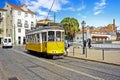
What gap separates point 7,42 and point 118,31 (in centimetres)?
9219

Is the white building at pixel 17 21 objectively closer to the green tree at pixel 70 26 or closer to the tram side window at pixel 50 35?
the green tree at pixel 70 26

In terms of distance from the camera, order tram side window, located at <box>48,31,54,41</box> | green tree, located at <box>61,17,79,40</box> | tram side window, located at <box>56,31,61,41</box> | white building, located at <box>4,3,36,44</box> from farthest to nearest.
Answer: green tree, located at <box>61,17,79,40</box> → white building, located at <box>4,3,36,44</box> → tram side window, located at <box>56,31,61,41</box> → tram side window, located at <box>48,31,54,41</box>

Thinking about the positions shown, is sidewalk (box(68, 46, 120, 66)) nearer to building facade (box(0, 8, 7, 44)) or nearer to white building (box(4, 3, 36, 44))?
white building (box(4, 3, 36, 44))

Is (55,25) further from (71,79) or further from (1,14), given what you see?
(1,14)

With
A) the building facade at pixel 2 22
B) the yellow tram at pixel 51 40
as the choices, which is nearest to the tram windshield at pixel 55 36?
the yellow tram at pixel 51 40

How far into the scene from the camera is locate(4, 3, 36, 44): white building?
74312 mm

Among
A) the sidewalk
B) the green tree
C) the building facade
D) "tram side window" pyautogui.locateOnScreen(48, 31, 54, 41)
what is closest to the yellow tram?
"tram side window" pyautogui.locateOnScreen(48, 31, 54, 41)

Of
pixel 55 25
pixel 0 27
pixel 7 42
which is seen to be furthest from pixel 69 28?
pixel 55 25

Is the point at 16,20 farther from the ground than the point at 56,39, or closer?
farther from the ground

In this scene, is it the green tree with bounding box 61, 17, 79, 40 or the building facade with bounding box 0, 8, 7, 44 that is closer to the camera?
the green tree with bounding box 61, 17, 79, 40

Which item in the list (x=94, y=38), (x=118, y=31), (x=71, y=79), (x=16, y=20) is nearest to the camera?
(x=71, y=79)

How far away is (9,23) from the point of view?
77062mm

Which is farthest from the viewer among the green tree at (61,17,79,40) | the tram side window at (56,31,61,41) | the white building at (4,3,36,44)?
the green tree at (61,17,79,40)

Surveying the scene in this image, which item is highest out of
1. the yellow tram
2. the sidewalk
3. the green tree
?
the green tree
